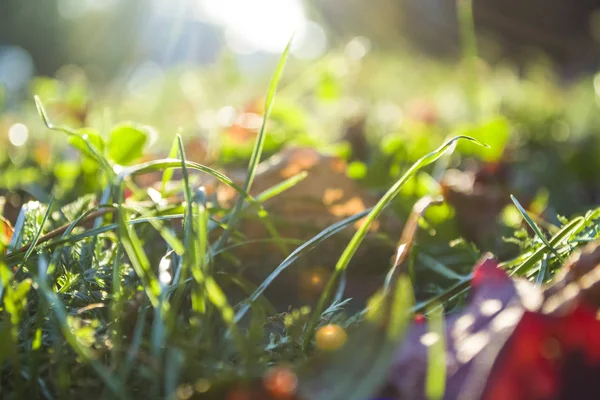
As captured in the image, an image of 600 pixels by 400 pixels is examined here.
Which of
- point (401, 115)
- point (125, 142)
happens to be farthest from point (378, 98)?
point (125, 142)

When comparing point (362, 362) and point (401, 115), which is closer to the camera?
point (362, 362)

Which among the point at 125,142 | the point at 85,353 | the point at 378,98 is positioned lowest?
the point at 378,98

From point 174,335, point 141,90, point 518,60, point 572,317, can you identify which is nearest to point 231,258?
point 174,335

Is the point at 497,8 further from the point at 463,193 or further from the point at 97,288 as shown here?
the point at 97,288

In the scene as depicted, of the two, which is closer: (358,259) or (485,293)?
(485,293)

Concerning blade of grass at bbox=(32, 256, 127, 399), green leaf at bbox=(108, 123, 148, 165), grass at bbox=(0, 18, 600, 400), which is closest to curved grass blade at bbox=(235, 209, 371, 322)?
grass at bbox=(0, 18, 600, 400)

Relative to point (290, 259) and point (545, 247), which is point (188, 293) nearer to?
point (290, 259)

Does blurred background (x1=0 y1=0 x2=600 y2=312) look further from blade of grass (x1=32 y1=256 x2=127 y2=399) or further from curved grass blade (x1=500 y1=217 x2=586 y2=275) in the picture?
blade of grass (x1=32 y1=256 x2=127 y2=399)

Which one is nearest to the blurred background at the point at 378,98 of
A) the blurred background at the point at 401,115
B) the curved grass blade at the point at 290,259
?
the blurred background at the point at 401,115

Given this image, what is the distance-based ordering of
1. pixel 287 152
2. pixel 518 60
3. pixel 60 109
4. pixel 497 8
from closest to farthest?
pixel 287 152 → pixel 60 109 → pixel 497 8 → pixel 518 60

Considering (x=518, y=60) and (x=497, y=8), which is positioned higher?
(x=497, y=8)
